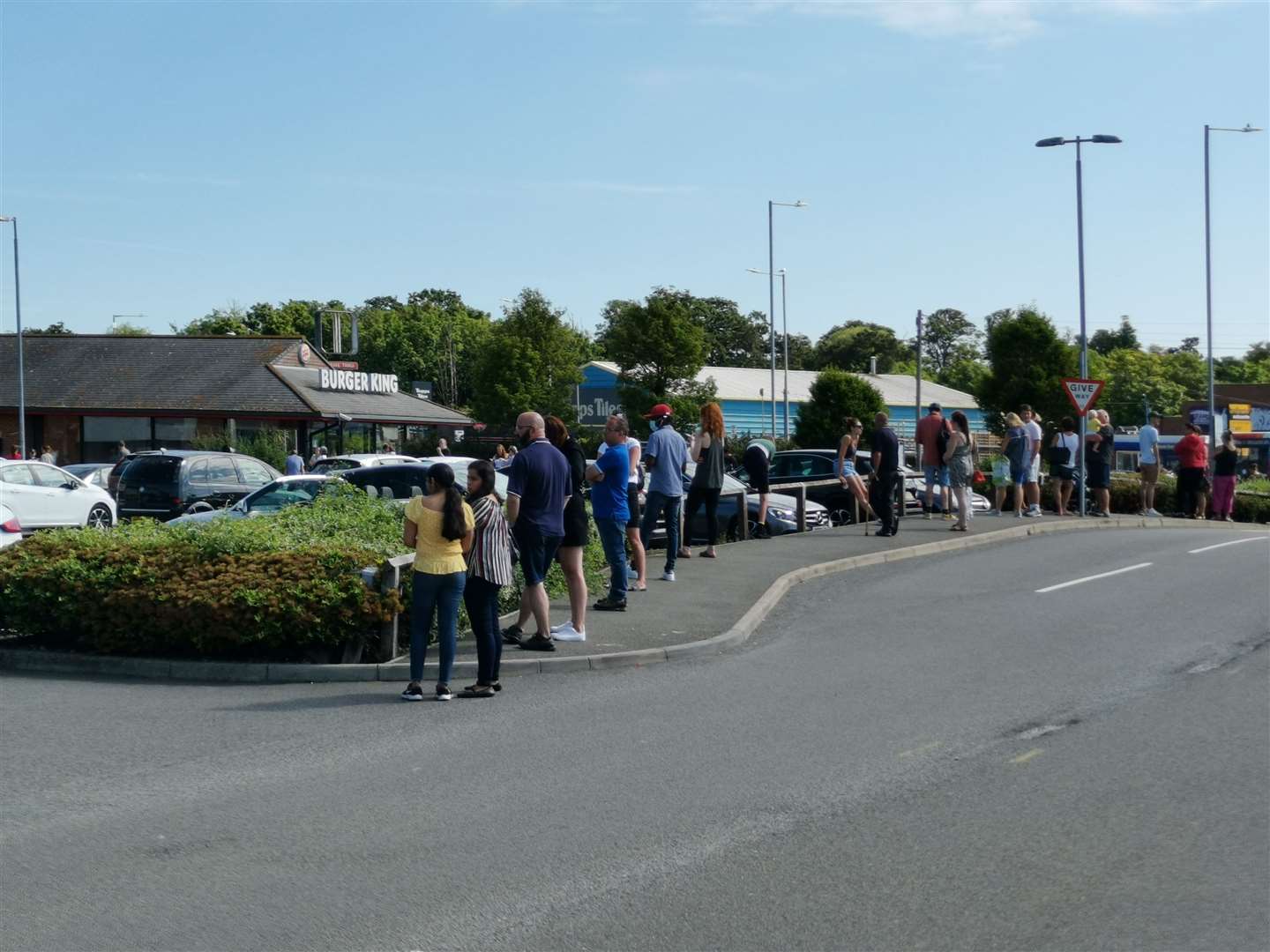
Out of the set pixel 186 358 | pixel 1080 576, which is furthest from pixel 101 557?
pixel 186 358

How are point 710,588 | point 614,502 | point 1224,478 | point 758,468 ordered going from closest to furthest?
1. point 614,502
2. point 710,588
3. point 758,468
4. point 1224,478

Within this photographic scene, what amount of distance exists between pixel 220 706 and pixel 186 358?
4560cm

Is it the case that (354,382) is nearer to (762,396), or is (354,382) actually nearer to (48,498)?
(48,498)

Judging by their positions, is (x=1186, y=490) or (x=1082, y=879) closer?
(x=1082, y=879)

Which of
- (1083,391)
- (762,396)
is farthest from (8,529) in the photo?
(762,396)

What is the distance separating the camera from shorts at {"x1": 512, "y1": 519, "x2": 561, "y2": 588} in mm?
11430

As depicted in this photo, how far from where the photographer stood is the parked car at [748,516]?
2217 cm

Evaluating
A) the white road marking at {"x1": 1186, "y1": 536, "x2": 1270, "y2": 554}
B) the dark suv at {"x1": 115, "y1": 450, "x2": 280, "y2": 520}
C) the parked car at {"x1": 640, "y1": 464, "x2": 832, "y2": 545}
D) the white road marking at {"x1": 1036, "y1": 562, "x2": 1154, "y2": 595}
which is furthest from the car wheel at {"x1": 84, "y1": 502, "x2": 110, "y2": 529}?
the white road marking at {"x1": 1186, "y1": 536, "x2": 1270, "y2": 554}

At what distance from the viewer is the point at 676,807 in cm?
688

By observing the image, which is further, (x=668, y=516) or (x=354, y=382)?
(x=354, y=382)

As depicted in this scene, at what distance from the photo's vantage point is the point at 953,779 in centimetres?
743

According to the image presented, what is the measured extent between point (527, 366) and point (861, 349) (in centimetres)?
5897

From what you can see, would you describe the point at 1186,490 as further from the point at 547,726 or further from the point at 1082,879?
the point at 1082,879

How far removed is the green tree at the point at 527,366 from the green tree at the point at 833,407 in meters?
13.0
